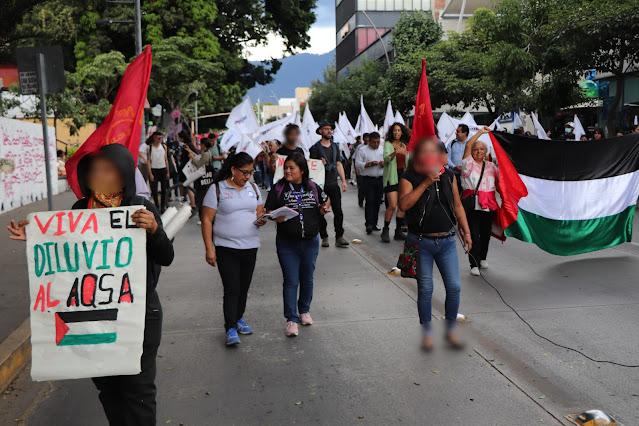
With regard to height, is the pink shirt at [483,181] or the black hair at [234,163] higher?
the black hair at [234,163]

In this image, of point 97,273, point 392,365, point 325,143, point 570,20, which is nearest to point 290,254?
point 392,365

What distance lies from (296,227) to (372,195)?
592 centimetres

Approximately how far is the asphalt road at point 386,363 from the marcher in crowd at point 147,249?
943 mm

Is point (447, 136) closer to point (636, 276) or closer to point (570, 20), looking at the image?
point (570, 20)

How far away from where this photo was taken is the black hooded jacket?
10.8 ft

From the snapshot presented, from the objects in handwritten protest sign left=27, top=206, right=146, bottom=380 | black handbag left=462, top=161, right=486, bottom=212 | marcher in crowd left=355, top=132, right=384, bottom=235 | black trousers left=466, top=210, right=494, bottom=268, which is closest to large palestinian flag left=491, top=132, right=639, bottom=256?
black trousers left=466, top=210, right=494, bottom=268

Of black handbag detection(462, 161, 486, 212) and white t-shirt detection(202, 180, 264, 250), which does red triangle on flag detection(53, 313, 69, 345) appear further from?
black handbag detection(462, 161, 486, 212)

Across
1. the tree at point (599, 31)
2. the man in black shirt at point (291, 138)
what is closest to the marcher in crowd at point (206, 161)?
the man in black shirt at point (291, 138)

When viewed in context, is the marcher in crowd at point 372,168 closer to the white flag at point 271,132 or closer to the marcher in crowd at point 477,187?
the marcher in crowd at point 477,187

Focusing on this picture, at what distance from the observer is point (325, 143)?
10.7m

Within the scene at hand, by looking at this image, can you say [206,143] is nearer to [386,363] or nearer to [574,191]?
[574,191]

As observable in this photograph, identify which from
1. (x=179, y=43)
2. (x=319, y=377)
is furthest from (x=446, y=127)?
(x=179, y=43)

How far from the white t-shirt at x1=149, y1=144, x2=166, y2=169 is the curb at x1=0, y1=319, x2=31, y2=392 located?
10396mm

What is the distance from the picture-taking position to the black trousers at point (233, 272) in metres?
5.73
